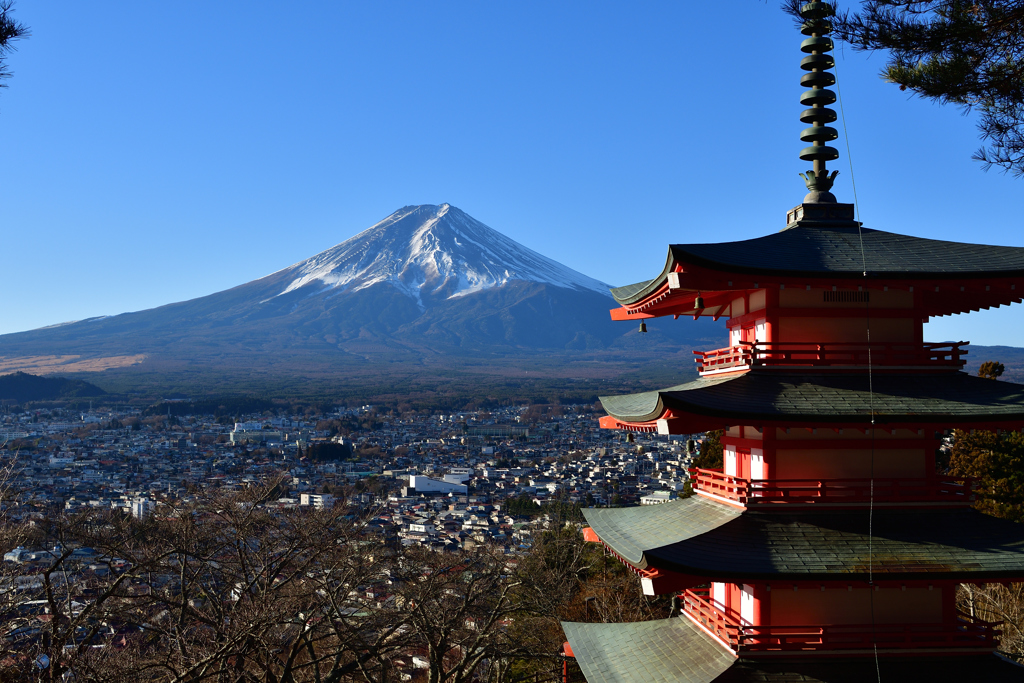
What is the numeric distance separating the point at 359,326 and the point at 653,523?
530 feet

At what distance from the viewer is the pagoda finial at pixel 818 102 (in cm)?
897

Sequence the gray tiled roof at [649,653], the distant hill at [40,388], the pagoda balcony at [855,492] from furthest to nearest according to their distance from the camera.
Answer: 1. the distant hill at [40,388]
2. the gray tiled roof at [649,653]
3. the pagoda balcony at [855,492]

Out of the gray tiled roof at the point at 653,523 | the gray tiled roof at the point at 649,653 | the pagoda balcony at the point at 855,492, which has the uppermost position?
the pagoda balcony at the point at 855,492

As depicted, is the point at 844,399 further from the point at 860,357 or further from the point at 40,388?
the point at 40,388

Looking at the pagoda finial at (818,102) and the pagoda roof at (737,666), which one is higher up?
the pagoda finial at (818,102)

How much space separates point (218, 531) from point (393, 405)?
278ft

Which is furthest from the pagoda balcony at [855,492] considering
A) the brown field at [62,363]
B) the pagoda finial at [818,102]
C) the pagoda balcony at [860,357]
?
the brown field at [62,363]

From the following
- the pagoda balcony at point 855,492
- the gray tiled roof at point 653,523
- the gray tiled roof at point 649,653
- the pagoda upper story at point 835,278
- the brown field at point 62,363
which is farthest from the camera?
the brown field at point 62,363

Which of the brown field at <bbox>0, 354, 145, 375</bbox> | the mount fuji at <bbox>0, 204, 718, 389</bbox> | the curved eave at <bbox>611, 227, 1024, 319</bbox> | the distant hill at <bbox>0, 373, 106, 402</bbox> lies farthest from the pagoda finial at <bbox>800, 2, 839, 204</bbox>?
the brown field at <bbox>0, 354, 145, 375</bbox>

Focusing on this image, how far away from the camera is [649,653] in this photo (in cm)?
893

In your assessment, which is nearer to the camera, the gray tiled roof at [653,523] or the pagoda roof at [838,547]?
the pagoda roof at [838,547]

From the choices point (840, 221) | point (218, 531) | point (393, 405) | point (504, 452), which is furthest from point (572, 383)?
point (840, 221)

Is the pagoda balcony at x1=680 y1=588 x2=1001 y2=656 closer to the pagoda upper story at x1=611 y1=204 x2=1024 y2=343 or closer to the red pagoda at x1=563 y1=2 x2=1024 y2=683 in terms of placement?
the red pagoda at x1=563 y1=2 x2=1024 y2=683

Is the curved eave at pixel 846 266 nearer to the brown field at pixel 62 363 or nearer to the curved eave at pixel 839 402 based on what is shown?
the curved eave at pixel 839 402
